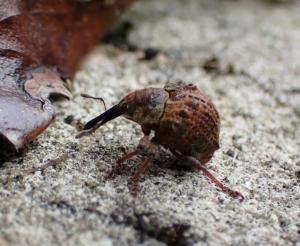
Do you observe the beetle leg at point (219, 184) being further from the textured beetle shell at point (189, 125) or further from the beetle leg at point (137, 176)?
the beetle leg at point (137, 176)

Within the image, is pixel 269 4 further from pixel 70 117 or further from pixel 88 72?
pixel 70 117

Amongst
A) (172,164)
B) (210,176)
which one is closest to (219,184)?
(210,176)

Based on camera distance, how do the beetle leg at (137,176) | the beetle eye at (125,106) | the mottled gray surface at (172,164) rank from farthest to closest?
the beetle eye at (125,106) → the beetle leg at (137,176) → the mottled gray surface at (172,164)

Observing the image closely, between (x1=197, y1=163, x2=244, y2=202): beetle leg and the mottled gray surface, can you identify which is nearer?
the mottled gray surface

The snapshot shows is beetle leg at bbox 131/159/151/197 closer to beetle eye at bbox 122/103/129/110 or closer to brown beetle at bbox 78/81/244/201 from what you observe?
brown beetle at bbox 78/81/244/201

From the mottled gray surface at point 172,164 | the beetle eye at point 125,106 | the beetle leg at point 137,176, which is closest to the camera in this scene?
the mottled gray surface at point 172,164

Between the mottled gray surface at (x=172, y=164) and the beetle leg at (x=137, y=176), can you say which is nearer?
the mottled gray surface at (x=172, y=164)

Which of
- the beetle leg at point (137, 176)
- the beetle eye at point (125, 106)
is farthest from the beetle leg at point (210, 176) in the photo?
the beetle eye at point (125, 106)

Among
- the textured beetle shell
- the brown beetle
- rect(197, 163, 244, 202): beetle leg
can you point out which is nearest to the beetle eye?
the brown beetle

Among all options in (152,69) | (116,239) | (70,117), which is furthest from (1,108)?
(152,69)
